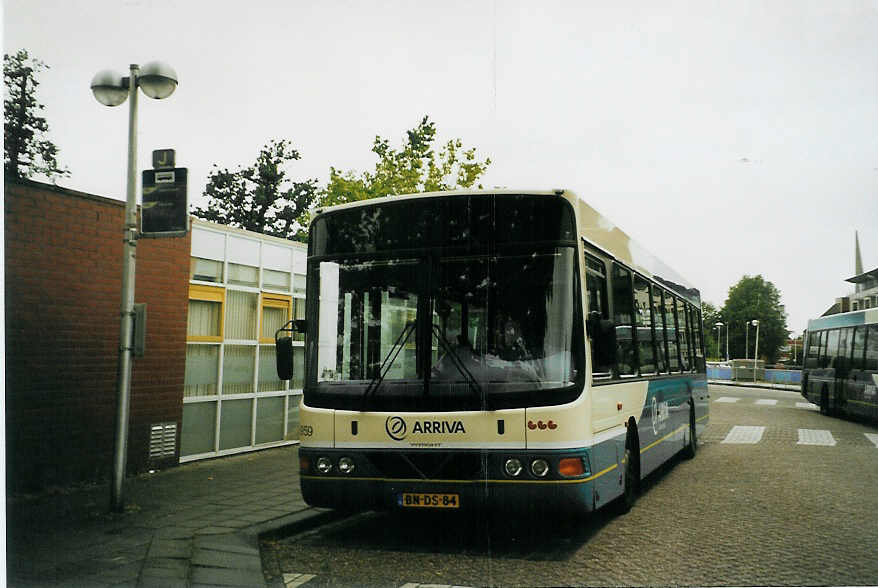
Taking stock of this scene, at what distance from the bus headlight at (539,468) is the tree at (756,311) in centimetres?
422

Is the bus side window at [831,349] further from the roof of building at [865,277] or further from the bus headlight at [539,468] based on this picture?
the bus headlight at [539,468]

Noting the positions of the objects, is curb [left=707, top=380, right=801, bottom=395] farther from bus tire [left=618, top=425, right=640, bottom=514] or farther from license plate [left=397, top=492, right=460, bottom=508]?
license plate [left=397, top=492, right=460, bottom=508]

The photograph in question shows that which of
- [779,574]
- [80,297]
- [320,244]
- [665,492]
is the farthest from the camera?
[665,492]

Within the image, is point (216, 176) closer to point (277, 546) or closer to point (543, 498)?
point (277, 546)

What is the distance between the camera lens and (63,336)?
346 inches

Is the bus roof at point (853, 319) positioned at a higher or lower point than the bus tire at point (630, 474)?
higher

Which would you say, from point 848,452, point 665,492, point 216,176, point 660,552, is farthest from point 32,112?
point 848,452

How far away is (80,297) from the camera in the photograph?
8.98 meters

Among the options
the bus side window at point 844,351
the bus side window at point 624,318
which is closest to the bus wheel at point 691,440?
the bus side window at point 624,318

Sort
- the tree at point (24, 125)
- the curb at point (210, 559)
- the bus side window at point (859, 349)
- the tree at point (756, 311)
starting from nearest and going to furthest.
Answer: the curb at point (210, 559), the tree at point (24, 125), the tree at point (756, 311), the bus side window at point (859, 349)

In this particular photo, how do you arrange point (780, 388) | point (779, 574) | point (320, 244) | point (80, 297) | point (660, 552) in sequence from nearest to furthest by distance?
1. point (779, 574)
2. point (660, 552)
3. point (320, 244)
4. point (80, 297)
5. point (780, 388)

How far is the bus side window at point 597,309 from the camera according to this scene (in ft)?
20.5

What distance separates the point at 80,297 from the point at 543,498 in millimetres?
5782

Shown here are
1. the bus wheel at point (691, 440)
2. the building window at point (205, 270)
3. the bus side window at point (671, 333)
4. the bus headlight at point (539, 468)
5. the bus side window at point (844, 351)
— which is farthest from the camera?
the bus side window at point (844, 351)
